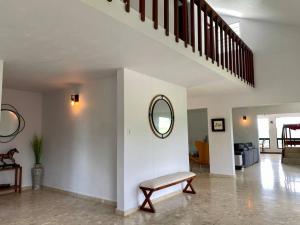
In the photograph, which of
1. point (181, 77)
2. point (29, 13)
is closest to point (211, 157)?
point (181, 77)

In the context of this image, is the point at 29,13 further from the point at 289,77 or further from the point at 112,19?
the point at 289,77

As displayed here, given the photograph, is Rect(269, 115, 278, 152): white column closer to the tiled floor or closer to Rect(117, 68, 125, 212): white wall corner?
the tiled floor

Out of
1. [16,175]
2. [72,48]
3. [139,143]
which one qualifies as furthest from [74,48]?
[16,175]

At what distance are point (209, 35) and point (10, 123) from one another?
4.78 m

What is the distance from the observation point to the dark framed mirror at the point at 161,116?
448cm

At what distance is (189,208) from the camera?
394cm

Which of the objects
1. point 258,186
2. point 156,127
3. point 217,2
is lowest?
point 258,186

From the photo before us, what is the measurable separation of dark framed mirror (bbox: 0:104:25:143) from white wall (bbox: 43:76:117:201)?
Result: 22.4 inches

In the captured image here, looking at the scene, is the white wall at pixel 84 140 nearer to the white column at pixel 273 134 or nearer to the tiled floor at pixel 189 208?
the tiled floor at pixel 189 208

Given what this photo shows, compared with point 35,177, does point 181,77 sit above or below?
above

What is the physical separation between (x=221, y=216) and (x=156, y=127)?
1.91 metres

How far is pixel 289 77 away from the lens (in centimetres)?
598

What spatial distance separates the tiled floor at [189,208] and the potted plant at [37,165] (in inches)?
12.7

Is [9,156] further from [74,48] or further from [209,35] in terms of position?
[209,35]
